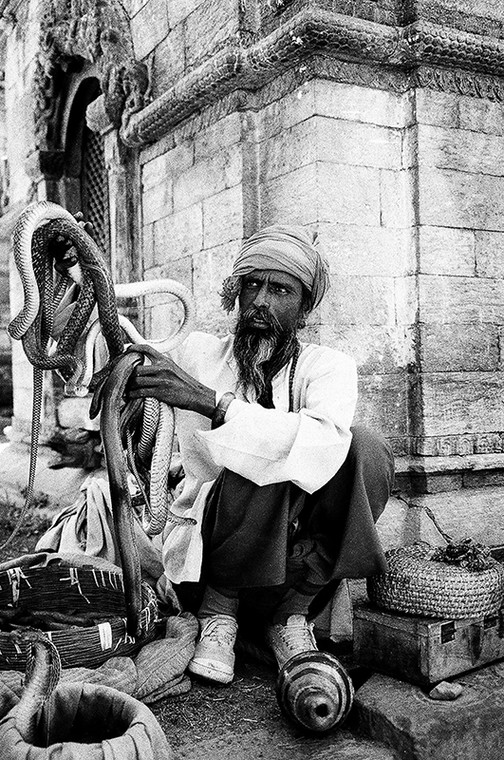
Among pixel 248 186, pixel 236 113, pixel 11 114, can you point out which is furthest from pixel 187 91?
pixel 11 114

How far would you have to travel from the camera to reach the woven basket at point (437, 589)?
263 cm

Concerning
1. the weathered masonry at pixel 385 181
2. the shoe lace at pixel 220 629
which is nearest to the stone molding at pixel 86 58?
the weathered masonry at pixel 385 181

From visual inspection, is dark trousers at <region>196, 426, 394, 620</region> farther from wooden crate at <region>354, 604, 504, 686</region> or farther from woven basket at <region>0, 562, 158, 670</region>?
woven basket at <region>0, 562, 158, 670</region>

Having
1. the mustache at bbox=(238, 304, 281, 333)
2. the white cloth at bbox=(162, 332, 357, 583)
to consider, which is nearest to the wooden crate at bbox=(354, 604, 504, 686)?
the white cloth at bbox=(162, 332, 357, 583)

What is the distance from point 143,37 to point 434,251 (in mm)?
2841

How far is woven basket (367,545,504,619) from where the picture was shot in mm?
2627

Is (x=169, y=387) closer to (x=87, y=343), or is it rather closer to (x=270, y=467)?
(x=87, y=343)

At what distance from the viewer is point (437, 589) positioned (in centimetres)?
263

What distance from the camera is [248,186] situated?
173 inches

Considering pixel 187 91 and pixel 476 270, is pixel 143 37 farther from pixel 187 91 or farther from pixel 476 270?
pixel 476 270

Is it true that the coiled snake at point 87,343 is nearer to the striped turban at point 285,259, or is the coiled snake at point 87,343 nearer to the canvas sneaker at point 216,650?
the canvas sneaker at point 216,650

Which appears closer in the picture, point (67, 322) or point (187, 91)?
point (67, 322)

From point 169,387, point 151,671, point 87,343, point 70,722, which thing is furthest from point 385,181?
point 70,722

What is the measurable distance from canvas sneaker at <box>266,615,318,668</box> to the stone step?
0.31 meters
